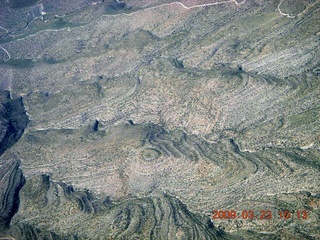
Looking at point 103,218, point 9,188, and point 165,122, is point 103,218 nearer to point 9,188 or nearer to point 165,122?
point 9,188

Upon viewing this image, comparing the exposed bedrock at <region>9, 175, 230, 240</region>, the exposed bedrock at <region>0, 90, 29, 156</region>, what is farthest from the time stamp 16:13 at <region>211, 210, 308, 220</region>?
→ the exposed bedrock at <region>0, 90, 29, 156</region>

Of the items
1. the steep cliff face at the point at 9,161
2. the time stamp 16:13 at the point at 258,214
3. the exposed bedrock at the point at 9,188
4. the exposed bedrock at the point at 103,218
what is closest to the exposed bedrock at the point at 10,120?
the steep cliff face at the point at 9,161

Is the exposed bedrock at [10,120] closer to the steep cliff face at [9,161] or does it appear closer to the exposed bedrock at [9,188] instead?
the steep cliff face at [9,161]

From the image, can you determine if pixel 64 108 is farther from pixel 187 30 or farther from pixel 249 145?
pixel 249 145

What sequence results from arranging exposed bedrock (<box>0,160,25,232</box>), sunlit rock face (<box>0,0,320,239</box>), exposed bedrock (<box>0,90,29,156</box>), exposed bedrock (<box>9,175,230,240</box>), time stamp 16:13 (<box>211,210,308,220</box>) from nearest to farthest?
time stamp 16:13 (<box>211,210,308,220</box>), exposed bedrock (<box>9,175,230,240</box>), sunlit rock face (<box>0,0,320,239</box>), exposed bedrock (<box>0,160,25,232</box>), exposed bedrock (<box>0,90,29,156</box>)

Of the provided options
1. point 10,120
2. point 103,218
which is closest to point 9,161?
point 10,120

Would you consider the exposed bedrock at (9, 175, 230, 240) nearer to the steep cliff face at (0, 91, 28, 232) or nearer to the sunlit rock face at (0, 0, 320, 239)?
the sunlit rock face at (0, 0, 320, 239)

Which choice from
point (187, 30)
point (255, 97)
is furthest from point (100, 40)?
point (255, 97)

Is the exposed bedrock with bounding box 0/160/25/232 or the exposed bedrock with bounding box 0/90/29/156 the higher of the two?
the exposed bedrock with bounding box 0/160/25/232
